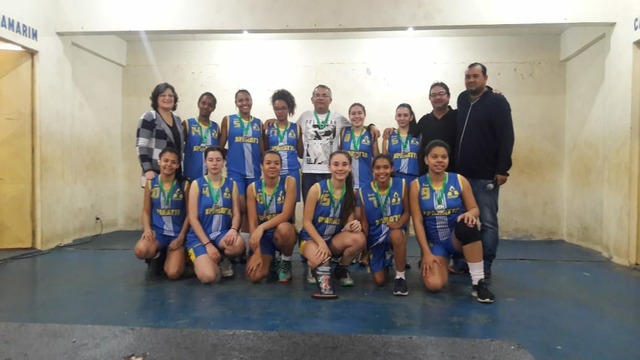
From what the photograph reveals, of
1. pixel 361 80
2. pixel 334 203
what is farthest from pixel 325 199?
pixel 361 80

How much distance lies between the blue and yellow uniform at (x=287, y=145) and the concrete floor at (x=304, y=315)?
2.92ft

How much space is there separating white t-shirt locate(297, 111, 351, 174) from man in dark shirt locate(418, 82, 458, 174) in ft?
2.44

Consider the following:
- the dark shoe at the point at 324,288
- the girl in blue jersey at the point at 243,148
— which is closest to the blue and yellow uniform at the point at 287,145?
the girl in blue jersey at the point at 243,148

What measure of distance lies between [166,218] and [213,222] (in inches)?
16.9

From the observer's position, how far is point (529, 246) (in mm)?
5254

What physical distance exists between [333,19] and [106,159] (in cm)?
359

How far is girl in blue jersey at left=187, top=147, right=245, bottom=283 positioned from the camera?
347 centimetres

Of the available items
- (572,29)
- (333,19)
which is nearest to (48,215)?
(333,19)

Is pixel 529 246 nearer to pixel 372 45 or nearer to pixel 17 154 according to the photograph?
pixel 372 45

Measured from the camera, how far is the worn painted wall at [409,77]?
5684mm

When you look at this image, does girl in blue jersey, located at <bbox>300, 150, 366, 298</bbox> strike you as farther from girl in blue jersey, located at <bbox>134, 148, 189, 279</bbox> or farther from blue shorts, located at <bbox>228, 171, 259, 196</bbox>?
girl in blue jersey, located at <bbox>134, 148, 189, 279</bbox>

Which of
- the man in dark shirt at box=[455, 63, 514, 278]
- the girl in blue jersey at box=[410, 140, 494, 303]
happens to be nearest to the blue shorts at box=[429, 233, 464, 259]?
the girl in blue jersey at box=[410, 140, 494, 303]

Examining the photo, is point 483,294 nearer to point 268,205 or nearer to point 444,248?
point 444,248

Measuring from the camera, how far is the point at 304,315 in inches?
109
